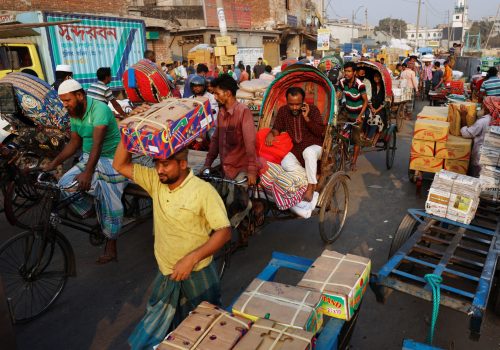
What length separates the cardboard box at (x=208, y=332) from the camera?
6.27ft

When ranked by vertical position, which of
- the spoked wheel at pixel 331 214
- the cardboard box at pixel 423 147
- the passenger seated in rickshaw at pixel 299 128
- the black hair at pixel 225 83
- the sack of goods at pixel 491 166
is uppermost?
the black hair at pixel 225 83

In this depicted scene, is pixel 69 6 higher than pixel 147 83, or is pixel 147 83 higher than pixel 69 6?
pixel 69 6

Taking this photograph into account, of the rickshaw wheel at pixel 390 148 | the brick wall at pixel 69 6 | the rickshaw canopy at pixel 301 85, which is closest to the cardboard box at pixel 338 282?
the rickshaw canopy at pixel 301 85

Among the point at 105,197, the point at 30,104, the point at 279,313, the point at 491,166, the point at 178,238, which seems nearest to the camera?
the point at 279,313

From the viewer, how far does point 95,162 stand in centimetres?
394

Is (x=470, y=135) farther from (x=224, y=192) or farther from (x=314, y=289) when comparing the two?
(x=314, y=289)

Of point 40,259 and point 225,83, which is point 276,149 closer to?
point 225,83

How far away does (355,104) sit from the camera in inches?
302

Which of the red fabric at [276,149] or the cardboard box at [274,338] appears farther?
the red fabric at [276,149]

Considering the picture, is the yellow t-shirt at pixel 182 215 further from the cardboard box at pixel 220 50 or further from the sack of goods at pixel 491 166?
the cardboard box at pixel 220 50

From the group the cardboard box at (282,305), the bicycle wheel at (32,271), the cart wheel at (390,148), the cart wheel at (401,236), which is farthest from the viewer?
the cart wheel at (390,148)

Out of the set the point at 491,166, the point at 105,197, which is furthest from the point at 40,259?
the point at 491,166

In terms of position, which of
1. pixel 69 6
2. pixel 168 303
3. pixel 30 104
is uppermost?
pixel 69 6

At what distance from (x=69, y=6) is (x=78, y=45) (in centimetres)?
349
